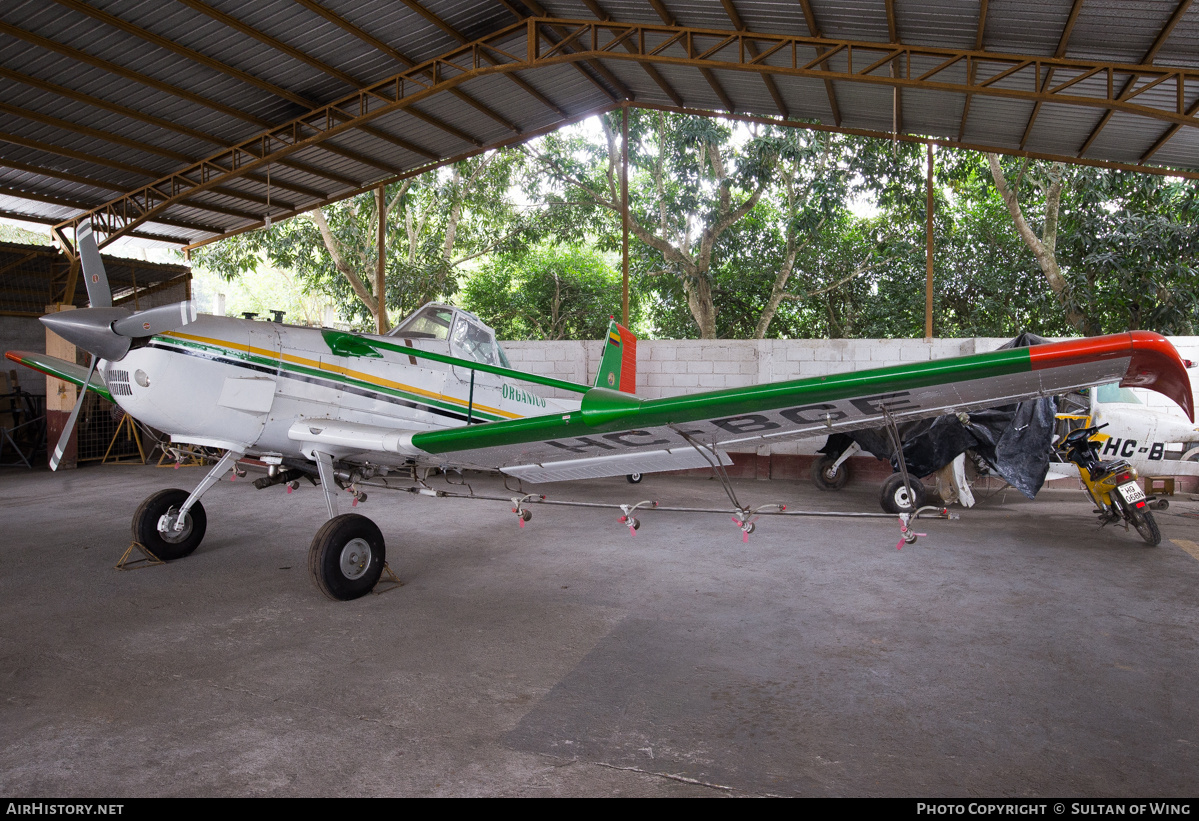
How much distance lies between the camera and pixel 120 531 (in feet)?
22.1

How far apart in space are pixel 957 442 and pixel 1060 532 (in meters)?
1.28

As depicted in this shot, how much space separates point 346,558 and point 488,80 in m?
9.01

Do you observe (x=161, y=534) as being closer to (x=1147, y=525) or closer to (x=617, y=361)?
(x=617, y=361)

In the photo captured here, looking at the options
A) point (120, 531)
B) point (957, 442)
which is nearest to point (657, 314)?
point (957, 442)


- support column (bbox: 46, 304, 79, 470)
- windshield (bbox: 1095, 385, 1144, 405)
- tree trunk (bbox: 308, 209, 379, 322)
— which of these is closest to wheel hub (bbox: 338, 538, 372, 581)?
windshield (bbox: 1095, 385, 1144, 405)

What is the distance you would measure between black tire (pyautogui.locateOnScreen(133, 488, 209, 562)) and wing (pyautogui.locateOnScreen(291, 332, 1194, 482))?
2.26 meters

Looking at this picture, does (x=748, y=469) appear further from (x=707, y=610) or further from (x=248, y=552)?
(x=248, y=552)

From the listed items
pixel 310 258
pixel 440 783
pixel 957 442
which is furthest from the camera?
pixel 310 258

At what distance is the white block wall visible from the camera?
33.7 feet

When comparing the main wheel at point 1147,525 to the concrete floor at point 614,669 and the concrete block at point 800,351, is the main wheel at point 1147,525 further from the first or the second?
the concrete block at point 800,351

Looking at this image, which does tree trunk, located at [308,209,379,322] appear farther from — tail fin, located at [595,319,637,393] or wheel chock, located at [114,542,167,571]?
wheel chock, located at [114,542,167,571]

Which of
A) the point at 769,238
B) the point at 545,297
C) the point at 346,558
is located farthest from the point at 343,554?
the point at 545,297

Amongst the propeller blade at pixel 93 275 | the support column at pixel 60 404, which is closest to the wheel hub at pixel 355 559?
the propeller blade at pixel 93 275

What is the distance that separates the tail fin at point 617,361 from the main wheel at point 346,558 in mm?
4203
